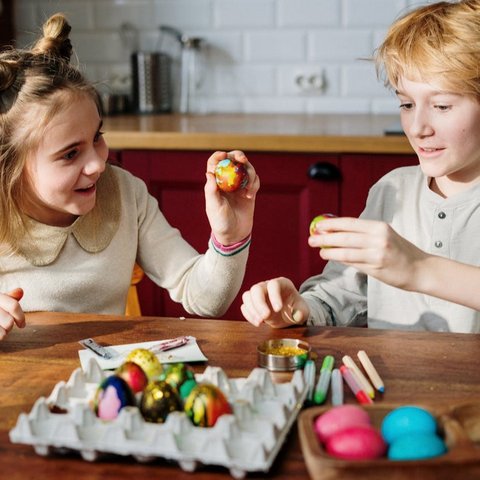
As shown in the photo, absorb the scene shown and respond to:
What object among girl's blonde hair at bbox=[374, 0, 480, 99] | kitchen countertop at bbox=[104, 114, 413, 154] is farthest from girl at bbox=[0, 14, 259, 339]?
kitchen countertop at bbox=[104, 114, 413, 154]

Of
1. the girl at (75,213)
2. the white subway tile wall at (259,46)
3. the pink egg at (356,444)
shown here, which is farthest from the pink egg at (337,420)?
the white subway tile wall at (259,46)

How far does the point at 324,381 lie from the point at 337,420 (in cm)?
28

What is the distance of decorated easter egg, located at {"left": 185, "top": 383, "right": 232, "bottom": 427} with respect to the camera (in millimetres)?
1041

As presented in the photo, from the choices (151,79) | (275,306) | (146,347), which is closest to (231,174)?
(275,306)

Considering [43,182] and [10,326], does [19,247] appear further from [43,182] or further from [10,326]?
[10,326]

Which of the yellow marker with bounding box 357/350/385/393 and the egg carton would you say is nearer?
the egg carton

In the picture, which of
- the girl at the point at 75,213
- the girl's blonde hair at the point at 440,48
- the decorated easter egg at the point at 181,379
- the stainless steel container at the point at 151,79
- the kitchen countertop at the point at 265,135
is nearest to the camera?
the decorated easter egg at the point at 181,379

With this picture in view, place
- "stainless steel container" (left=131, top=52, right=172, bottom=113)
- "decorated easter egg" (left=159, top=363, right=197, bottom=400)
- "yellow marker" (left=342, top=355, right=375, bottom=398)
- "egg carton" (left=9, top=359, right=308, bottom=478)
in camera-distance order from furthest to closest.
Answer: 1. "stainless steel container" (left=131, top=52, right=172, bottom=113)
2. "yellow marker" (left=342, top=355, right=375, bottom=398)
3. "decorated easter egg" (left=159, top=363, right=197, bottom=400)
4. "egg carton" (left=9, top=359, right=308, bottom=478)

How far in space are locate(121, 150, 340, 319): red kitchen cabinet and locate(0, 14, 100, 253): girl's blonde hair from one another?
1.10 meters

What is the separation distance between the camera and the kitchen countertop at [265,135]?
9.25 ft

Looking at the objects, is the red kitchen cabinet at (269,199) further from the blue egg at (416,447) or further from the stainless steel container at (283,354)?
the blue egg at (416,447)

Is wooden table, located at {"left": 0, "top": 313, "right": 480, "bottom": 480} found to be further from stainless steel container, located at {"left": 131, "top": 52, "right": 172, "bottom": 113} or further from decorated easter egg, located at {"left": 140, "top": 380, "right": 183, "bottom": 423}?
stainless steel container, located at {"left": 131, "top": 52, "right": 172, "bottom": 113}

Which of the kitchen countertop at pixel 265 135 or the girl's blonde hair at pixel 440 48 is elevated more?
the girl's blonde hair at pixel 440 48

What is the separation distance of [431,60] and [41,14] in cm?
262
